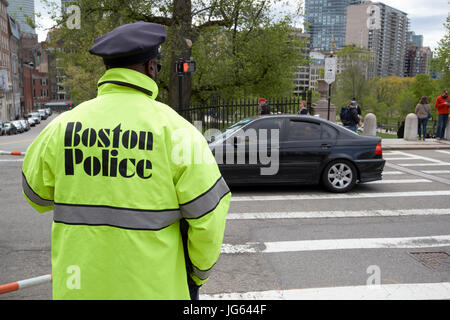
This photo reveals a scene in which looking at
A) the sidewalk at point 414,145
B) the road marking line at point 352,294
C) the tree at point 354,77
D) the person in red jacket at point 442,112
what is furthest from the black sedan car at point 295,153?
the tree at point 354,77

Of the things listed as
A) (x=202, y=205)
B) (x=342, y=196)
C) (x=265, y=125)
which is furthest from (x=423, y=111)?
(x=202, y=205)

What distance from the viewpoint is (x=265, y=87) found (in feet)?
75.8

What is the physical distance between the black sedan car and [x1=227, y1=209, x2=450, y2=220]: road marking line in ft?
4.97

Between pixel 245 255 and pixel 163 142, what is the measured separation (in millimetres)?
3708

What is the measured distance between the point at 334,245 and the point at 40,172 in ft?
14.5

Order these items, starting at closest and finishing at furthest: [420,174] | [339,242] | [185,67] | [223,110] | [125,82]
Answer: [125,82]
[339,242]
[420,174]
[185,67]
[223,110]

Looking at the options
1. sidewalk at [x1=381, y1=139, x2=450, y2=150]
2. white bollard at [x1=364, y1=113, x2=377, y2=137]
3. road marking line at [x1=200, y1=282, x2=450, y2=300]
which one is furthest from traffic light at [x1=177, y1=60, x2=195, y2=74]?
road marking line at [x1=200, y1=282, x2=450, y2=300]

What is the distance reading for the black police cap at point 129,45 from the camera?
1.85 metres

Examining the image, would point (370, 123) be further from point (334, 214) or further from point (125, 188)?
point (125, 188)

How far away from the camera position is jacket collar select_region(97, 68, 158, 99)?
1883 mm

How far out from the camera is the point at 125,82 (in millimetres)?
1878

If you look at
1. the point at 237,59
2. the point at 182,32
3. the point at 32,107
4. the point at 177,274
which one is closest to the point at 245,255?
the point at 177,274
